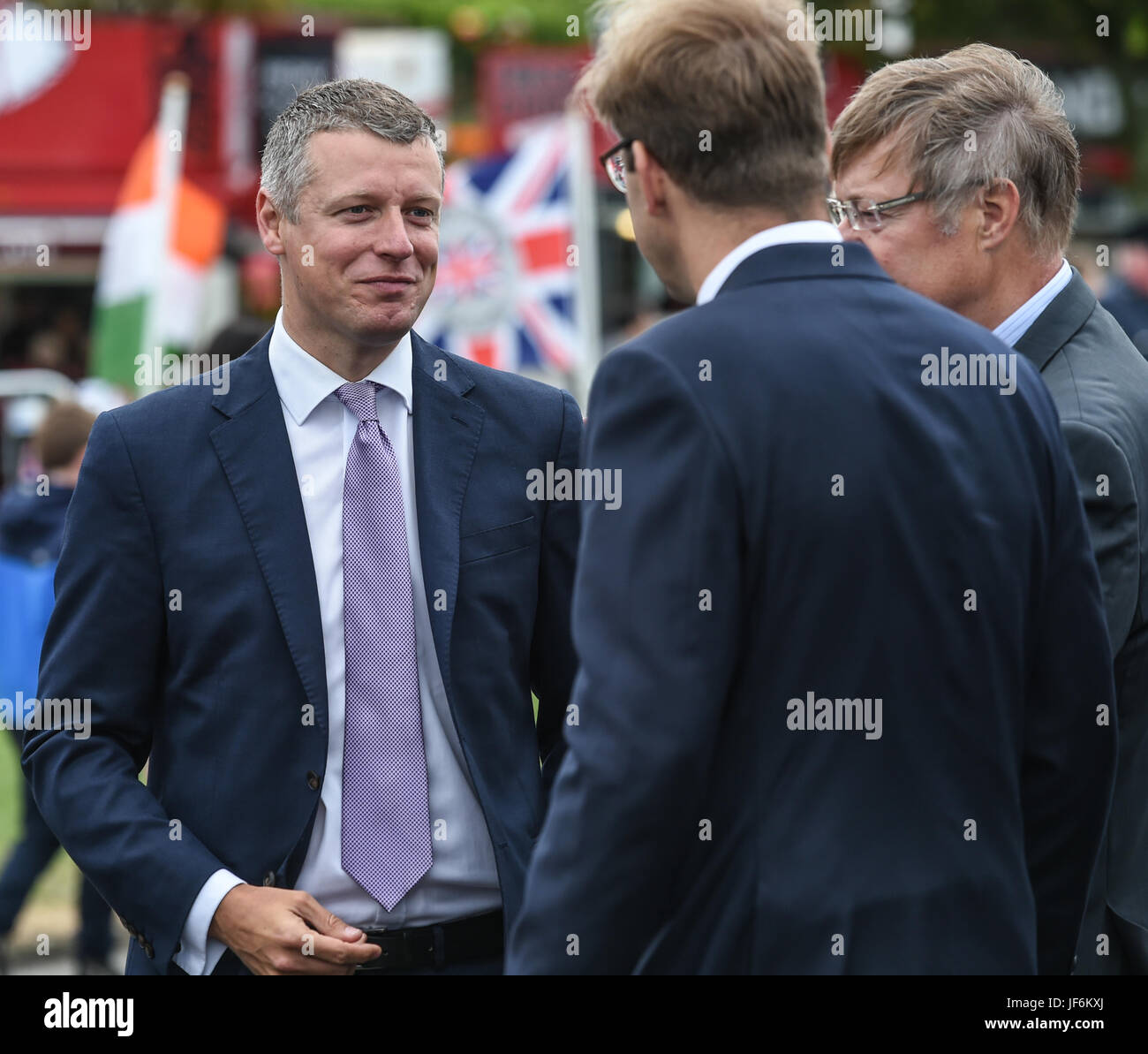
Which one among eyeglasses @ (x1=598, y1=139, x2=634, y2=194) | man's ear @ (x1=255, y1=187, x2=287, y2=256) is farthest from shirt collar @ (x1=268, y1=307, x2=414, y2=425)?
eyeglasses @ (x1=598, y1=139, x2=634, y2=194)

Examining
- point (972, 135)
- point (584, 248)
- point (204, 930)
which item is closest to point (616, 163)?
point (972, 135)

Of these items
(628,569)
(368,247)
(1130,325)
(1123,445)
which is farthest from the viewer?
(1130,325)

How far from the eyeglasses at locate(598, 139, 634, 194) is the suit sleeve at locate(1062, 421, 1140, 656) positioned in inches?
31.8

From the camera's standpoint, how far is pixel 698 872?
6.45 ft

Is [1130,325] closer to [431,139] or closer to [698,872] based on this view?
[431,139]

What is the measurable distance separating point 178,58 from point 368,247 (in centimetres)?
1775

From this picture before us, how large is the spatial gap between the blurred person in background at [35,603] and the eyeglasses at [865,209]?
3.94 metres

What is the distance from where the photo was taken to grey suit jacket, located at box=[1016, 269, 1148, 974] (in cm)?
245

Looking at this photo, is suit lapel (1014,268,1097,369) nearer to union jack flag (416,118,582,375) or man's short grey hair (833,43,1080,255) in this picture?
man's short grey hair (833,43,1080,255)

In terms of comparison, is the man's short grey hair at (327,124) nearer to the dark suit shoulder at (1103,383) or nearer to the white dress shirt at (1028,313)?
the white dress shirt at (1028,313)

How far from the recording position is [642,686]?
188 centimetres

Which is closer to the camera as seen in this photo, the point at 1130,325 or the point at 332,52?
the point at 1130,325
